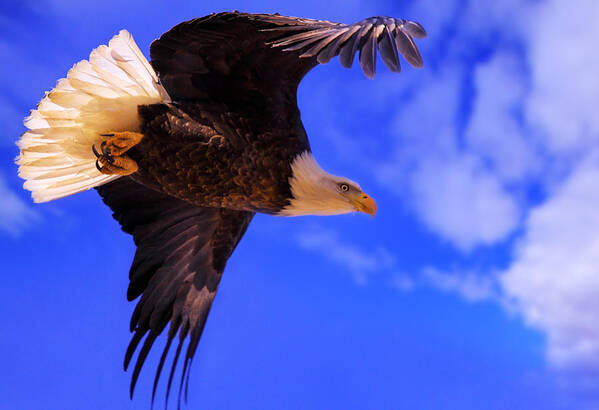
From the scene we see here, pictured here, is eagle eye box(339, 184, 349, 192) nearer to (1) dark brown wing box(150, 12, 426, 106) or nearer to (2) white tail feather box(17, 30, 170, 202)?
(1) dark brown wing box(150, 12, 426, 106)

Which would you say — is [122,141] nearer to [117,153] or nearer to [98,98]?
[117,153]

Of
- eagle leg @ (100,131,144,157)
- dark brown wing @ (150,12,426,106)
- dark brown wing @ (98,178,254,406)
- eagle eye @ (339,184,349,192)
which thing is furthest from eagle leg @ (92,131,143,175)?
eagle eye @ (339,184,349,192)

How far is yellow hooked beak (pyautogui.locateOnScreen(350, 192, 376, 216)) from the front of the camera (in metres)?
2.72

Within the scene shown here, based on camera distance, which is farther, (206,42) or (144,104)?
(144,104)

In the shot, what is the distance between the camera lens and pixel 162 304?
132 inches

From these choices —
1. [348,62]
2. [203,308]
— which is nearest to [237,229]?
[203,308]

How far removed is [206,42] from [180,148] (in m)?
0.47

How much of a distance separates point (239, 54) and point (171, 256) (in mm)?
1290

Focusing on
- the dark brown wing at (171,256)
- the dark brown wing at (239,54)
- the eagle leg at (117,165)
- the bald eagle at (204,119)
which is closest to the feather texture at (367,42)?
the dark brown wing at (239,54)

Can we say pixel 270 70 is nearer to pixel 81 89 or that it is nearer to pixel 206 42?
pixel 206 42

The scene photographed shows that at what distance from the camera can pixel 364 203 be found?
273cm

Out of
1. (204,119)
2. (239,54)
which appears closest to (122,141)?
(204,119)

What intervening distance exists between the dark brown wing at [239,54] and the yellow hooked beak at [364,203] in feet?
1.81

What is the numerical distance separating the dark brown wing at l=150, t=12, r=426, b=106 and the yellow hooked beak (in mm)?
551
